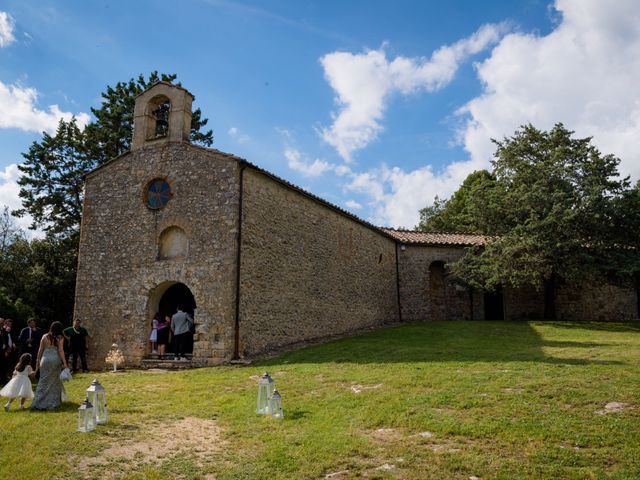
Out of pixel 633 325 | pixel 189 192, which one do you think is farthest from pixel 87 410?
pixel 633 325

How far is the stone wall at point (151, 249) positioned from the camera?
14.4 meters

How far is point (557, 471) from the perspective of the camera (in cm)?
574

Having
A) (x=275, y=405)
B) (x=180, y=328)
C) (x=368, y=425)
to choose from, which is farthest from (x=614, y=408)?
(x=180, y=328)

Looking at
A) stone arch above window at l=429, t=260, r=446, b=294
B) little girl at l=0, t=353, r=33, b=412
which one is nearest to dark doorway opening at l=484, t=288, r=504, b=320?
stone arch above window at l=429, t=260, r=446, b=294

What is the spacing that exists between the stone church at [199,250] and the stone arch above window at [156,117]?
0.04 metres

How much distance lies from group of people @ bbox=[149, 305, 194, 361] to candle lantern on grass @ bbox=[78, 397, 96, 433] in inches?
258

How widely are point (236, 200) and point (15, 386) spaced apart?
7324mm

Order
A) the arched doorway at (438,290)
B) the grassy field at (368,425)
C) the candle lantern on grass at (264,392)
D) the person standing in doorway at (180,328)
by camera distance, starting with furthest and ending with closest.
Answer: the arched doorway at (438,290) → the person standing in doorway at (180,328) → the candle lantern on grass at (264,392) → the grassy field at (368,425)

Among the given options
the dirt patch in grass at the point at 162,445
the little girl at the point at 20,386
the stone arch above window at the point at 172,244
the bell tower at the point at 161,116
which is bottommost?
the dirt patch in grass at the point at 162,445

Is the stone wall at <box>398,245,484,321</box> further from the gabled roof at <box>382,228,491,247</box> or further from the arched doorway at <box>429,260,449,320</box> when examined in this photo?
the gabled roof at <box>382,228,491,247</box>

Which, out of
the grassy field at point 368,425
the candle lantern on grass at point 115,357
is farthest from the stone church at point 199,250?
the grassy field at point 368,425

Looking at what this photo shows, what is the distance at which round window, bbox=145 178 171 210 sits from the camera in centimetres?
1588

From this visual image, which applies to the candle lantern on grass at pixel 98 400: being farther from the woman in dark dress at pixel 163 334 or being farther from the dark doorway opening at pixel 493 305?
the dark doorway opening at pixel 493 305

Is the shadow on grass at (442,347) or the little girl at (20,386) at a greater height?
the shadow on grass at (442,347)
